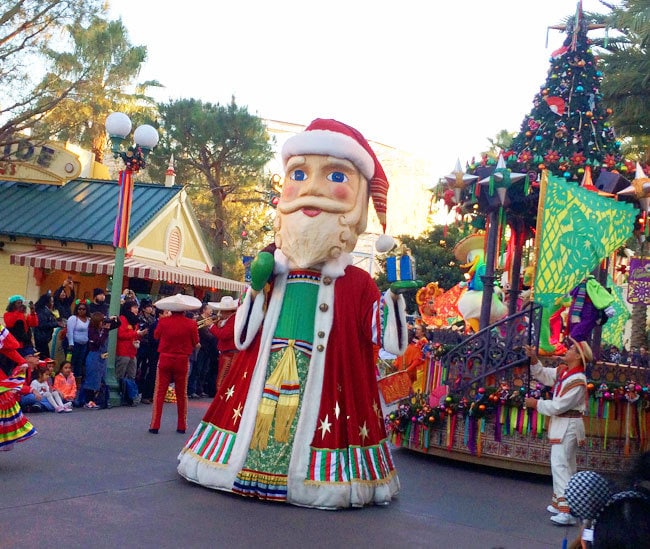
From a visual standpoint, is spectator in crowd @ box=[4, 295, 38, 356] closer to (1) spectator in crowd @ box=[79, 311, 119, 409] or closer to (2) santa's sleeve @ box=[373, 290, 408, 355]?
(1) spectator in crowd @ box=[79, 311, 119, 409]

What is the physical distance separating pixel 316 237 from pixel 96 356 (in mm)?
6147

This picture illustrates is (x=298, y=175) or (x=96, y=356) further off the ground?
(x=298, y=175)

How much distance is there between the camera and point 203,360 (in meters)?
14.6

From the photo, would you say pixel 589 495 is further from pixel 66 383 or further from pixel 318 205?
pixel 66 383

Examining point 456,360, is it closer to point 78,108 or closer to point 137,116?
point 78,108

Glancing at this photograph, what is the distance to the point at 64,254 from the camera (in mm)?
19609

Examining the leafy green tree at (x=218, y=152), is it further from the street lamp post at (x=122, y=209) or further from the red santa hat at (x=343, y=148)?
the red santa hat at (x=343, y=148)

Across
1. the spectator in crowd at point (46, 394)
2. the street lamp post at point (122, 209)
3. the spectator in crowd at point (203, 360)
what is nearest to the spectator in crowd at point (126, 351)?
the street lamp post at point (122, 209)

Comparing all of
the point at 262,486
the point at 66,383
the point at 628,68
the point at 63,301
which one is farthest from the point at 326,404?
the point at 628,68

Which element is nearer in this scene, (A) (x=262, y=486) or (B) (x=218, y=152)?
(A) (x=262, y=486)

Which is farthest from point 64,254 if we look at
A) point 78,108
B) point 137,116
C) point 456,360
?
point 456,360

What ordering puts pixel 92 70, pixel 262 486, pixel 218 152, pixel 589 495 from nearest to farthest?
pixel 589 495 < pixel 262 486 < pixel 92 70 < pixel 218 152

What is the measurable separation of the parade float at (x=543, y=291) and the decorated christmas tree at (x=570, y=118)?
13 millimetres

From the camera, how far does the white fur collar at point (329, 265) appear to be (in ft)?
22.0
